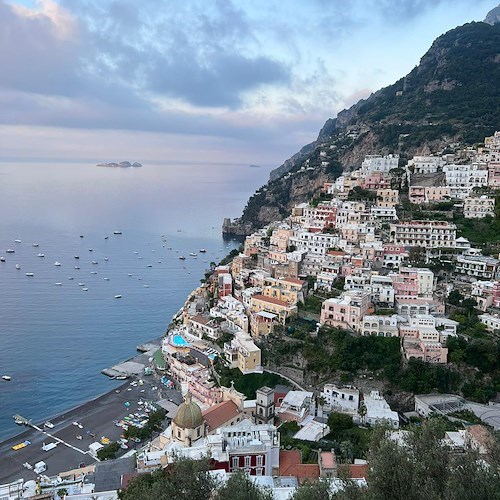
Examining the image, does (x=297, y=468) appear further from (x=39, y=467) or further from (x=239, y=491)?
(x=39, y=467)

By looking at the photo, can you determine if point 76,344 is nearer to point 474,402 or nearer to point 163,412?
point 163,412

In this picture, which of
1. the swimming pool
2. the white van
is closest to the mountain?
the swimming pool

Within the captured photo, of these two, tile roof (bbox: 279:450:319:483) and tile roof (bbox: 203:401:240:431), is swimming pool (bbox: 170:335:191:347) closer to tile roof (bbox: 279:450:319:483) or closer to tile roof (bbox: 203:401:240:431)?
tile roof (bbox: 203:401:240:431)

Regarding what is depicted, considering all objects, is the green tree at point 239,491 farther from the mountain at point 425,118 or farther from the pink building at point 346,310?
the mountain at point 425,118

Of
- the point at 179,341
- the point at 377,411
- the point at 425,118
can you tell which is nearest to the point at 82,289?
the point at 179,341

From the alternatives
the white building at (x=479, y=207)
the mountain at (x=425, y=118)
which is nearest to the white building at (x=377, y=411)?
the white building at (x=479, y=207)

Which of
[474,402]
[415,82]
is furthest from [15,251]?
[415,82]

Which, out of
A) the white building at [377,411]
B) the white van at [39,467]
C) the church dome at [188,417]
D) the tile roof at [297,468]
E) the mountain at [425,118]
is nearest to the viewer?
the tile roof at [297,468]
